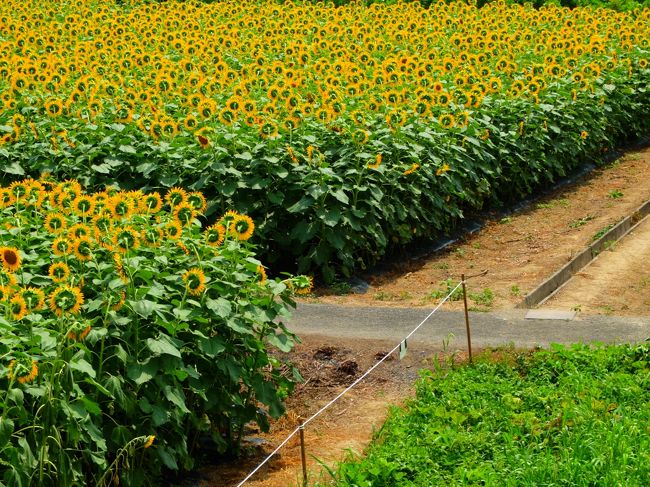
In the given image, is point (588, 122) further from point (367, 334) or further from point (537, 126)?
point (367, 334)

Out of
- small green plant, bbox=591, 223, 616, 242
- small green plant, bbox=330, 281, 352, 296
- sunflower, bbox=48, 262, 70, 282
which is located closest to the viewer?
sunflower, bbox=48, 262, 70, 282

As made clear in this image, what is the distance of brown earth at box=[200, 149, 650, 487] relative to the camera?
25.5 ft

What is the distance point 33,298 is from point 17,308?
0.55 feet

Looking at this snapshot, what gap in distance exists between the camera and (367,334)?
31.5ft

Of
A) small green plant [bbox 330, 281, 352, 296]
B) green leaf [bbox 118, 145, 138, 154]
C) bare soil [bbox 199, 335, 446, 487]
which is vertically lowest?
bare soil [bbox 199, 335, 446, 487]

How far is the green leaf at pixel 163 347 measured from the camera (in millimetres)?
6633

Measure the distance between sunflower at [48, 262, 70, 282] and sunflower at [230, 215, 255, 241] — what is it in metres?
1.12

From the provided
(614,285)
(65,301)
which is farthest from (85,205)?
(614,285)

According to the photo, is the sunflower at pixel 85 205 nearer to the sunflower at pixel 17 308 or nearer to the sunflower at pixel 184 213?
the sunflower at pixel 184 213

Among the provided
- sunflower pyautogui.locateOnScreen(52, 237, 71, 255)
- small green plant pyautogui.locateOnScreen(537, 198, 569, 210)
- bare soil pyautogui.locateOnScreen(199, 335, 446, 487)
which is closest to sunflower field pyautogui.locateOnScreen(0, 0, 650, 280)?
small green plant pyautogui.locateOnScreen(537, 198, 569, 210)

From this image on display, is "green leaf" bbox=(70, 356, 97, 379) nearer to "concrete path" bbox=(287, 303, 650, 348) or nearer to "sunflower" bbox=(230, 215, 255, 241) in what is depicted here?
"sunflower" bbox=(230, 215, 255, 241)

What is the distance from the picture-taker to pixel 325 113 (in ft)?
40.2

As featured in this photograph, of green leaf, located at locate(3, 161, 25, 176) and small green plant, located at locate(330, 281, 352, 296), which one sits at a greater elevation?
green leaf, located at locate(3, 161, 25, 176)

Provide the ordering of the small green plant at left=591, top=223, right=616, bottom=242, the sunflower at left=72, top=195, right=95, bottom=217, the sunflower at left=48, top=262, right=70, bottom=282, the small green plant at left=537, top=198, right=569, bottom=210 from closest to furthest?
the sunflower at left=48, top=262, right=70, bottom=282 → the sunflower at left=72, top=195, right=95, bottom=217 → the small green plant at left=591, top=223, right=616, bottom=242 → the small green plant at left=537, top=198, right=569, bottom=210
